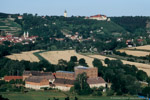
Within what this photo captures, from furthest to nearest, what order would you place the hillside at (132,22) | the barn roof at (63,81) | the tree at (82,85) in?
the hillside at (132,22), the barn roof at (63,81), the tree at (82,85)

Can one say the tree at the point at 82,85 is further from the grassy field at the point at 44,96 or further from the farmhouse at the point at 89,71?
the farmhouse at the point at 89,71

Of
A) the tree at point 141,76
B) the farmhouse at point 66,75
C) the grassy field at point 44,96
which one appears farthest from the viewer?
the tree at point 141,76

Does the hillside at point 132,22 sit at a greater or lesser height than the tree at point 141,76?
lesser

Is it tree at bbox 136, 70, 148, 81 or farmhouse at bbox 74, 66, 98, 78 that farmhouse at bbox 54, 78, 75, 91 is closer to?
farmhouse at bbox 74, 66, 98, 78

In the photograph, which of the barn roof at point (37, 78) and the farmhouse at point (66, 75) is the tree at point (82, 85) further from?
the barn roof at point (37, 78)

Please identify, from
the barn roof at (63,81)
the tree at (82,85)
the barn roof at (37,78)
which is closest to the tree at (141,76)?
the tree at (82,85)

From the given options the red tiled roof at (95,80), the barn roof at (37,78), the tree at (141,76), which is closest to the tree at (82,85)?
the red tiled roof at (95,80)

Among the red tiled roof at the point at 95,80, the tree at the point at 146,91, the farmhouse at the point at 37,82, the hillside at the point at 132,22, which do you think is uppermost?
the tree at the point at 146,91

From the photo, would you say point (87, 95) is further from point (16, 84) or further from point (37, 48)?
point (37, 48)

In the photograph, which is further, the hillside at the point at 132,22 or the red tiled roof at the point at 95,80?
the hillside at the point at 132,22
